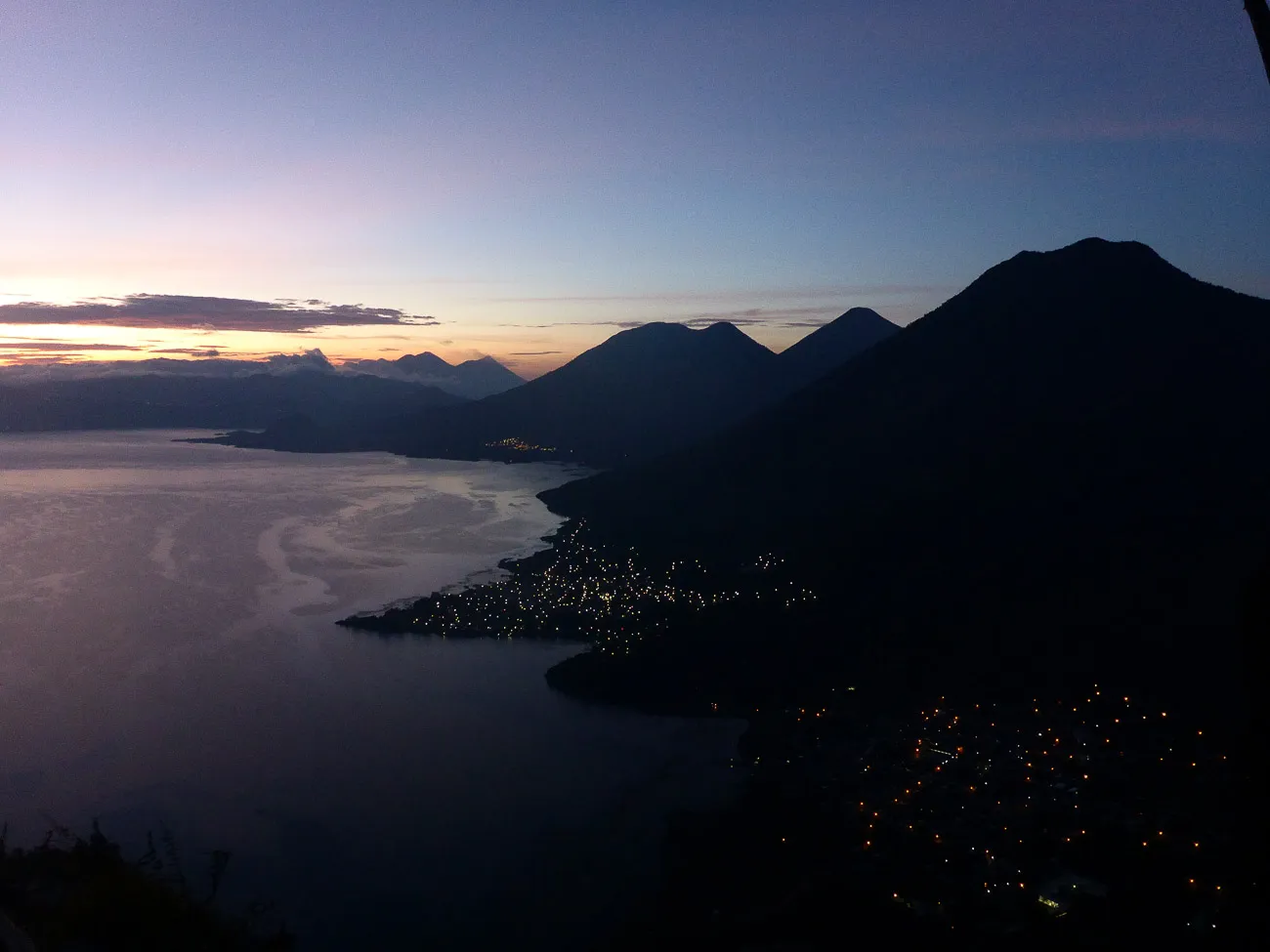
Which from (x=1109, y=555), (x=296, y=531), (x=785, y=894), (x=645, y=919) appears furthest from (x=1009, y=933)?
(x=296, y=531)

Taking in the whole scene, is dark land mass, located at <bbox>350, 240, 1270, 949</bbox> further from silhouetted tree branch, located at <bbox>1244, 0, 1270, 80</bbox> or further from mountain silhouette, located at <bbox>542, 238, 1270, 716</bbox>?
silhouetted tree branch, located at <bbox>1244, 0, 1270, 80</bbox>

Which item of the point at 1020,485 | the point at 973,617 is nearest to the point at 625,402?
the point at 1020,485

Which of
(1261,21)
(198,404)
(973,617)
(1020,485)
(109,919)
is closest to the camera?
(1261,21)

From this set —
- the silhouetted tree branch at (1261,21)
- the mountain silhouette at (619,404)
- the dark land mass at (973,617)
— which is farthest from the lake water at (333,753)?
the mountain silhouette at (619,404)

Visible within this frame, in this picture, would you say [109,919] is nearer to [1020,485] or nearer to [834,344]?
[1020,485]

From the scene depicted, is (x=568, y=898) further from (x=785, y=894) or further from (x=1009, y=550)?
(x=1009, y=550)
